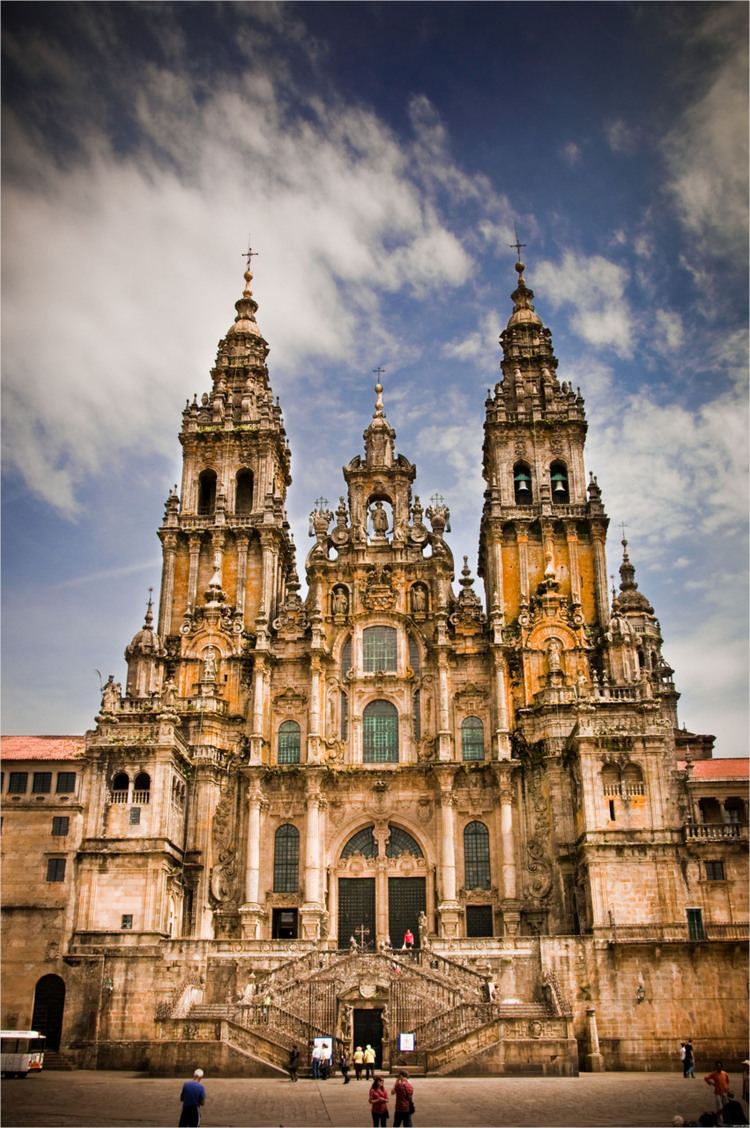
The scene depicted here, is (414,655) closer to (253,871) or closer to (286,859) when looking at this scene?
(286,859)

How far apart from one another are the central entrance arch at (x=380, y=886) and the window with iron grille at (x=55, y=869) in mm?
12754

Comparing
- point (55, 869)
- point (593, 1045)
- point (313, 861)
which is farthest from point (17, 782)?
point (593, 1045)

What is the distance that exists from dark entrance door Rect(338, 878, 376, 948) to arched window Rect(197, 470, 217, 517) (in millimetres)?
21989

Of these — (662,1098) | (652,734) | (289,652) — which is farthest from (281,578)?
(662,1098)

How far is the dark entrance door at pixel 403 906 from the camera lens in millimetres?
51812

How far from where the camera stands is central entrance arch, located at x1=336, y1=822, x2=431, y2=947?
170 ft

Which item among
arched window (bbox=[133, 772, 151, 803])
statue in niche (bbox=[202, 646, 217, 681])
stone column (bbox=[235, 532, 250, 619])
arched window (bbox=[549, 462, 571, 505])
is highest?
arched window (bbox=[549, 462, 571, 505])

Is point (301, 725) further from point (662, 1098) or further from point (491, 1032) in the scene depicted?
point (662, 1098)

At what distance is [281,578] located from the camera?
62000 millimetres

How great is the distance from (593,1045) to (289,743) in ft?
67.3

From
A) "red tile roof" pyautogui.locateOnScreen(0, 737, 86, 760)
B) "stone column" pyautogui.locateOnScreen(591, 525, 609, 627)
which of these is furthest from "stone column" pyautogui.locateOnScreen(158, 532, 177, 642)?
"stone column" pyautogui.locateOnScreen(591, 525, 609, 627)

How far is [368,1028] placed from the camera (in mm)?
40812

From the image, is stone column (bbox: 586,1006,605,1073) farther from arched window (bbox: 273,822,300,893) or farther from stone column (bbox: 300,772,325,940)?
arched window (bbox: 273,822,300,893)

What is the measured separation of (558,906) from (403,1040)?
45.6ft
